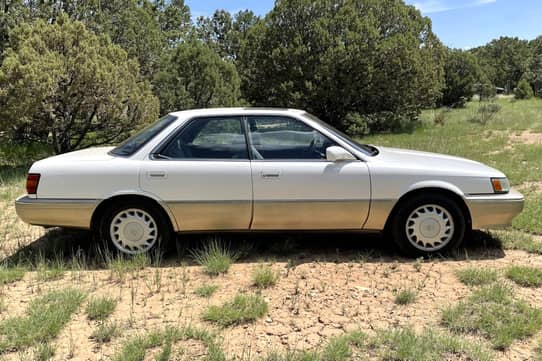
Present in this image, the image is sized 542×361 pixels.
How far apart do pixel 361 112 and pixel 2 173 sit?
45.2 ft

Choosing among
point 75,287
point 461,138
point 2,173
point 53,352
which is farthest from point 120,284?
point 461,138

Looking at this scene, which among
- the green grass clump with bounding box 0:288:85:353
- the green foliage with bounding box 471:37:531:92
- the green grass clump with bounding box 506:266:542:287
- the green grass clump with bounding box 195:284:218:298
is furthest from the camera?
the green foliage with bounding box 471:37:531:92

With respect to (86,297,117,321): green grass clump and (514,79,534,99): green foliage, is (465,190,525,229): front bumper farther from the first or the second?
(514,79,534,99): green foliage

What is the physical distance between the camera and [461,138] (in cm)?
1413

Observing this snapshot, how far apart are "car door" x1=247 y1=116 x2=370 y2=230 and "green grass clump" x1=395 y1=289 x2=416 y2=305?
907 mm

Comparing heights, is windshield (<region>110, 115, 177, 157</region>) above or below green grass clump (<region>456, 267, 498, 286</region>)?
above

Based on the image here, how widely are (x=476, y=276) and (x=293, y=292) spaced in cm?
158

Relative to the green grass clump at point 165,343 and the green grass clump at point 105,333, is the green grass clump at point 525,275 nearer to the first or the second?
the green grass clump at point 165,343

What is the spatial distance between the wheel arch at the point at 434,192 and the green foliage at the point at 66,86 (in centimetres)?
742

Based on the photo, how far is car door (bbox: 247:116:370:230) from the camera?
416 centimetres

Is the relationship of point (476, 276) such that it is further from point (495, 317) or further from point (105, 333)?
point (105, 333)

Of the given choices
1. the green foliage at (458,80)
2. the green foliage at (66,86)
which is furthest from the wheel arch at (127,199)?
the green foliage at (458,80)

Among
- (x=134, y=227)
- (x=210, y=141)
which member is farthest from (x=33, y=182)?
(x=210, y=141)

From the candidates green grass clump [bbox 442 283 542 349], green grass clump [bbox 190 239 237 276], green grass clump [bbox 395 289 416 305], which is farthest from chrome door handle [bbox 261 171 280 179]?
green grass clump [bbox 442 283 542 349]
